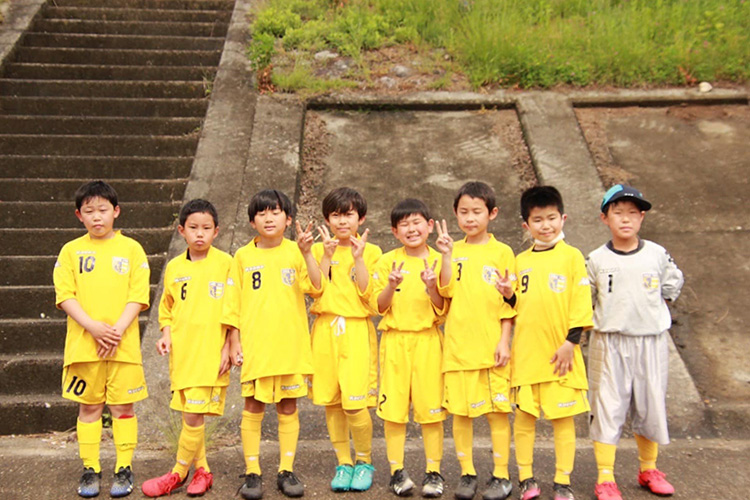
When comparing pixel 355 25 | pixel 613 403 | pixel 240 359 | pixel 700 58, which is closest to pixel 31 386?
pixel 240 359

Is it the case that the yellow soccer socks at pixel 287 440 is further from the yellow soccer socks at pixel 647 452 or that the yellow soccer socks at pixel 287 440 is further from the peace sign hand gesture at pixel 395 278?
the yellow soccer socks at pixel 647 452

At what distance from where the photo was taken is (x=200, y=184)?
25.5 ft

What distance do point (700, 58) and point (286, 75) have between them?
4.67 m

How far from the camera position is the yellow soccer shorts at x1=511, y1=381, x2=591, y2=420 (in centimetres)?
470

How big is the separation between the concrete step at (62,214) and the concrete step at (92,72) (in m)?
2.34

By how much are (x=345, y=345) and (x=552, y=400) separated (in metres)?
1.25

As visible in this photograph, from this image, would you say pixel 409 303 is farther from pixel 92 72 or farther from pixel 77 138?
pixel 92 72

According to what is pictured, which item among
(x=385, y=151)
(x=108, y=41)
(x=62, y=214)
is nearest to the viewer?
(x=62, y=214)

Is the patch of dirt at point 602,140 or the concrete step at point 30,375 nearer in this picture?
the concrete step at point 30,375

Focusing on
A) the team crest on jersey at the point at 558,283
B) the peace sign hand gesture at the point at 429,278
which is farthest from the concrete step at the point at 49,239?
the team crest on jersey at the point at 558,283

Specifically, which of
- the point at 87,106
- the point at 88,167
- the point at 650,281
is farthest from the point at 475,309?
the point at 87,106

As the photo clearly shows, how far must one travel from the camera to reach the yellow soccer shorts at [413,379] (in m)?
4.88

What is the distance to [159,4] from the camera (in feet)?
35.4

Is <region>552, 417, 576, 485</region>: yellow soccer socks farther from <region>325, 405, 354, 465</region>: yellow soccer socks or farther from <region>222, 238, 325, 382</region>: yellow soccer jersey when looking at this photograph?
<region>222, 238, 325, 382</region>: yellow soccer jersey
